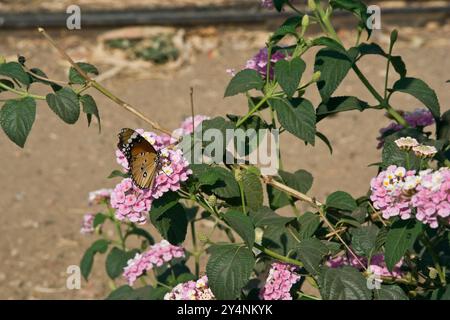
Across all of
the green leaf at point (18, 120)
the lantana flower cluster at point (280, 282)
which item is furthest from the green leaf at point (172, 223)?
the green leaf at point (18, 120)

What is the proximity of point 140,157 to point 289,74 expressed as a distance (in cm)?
41

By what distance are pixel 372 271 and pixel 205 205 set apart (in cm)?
45

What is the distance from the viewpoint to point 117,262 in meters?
2.85

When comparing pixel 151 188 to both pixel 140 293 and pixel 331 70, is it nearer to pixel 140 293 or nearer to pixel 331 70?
pixel 331 70

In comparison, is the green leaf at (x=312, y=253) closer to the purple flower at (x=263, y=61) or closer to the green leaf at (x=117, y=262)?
the purple flower at (x=263, y=61)

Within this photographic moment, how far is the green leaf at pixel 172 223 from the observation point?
2.14 meters

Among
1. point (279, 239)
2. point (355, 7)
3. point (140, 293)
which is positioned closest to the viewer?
point (279, 239)

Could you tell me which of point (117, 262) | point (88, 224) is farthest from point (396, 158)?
point (88, 224)

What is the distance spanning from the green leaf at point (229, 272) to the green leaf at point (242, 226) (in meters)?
0.06

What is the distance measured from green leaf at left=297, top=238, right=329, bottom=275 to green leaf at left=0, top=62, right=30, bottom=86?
79 centimetres

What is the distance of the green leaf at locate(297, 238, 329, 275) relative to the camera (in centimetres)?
206

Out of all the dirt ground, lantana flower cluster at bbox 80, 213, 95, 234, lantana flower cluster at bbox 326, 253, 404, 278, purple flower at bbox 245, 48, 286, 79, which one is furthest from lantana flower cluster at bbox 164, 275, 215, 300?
the dirt ground

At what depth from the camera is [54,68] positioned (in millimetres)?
5906

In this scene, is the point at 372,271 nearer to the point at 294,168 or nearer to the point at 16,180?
the point at 294,168
